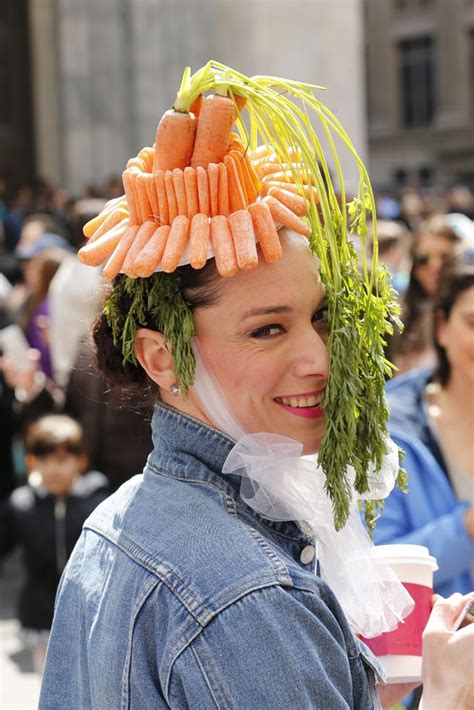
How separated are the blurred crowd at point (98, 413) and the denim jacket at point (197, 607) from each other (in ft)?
1.28

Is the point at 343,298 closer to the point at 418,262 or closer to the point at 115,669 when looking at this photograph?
the point at 115,669

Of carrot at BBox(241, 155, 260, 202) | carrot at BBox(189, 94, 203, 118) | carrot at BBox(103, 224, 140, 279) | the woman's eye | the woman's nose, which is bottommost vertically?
the woman's nose

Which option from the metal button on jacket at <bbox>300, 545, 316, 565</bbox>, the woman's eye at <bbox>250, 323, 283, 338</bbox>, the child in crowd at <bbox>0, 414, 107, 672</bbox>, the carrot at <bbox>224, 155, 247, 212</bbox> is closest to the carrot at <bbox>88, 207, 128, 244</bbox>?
the carrot at <bbox>224, 155, 247, 212</bbox>

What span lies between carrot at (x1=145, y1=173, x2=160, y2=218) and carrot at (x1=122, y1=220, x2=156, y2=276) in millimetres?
22

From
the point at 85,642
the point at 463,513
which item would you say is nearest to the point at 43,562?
the point at 463,513

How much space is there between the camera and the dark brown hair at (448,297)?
3648 mm

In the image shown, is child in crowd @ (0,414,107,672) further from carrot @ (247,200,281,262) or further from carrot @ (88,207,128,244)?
carrot @ (247,200,281,262)

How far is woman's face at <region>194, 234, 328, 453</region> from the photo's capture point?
178 centimetres

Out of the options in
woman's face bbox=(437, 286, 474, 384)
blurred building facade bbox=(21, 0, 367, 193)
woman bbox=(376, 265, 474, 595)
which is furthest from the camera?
blurred building facade bbox=(21, 0, 367, 193)

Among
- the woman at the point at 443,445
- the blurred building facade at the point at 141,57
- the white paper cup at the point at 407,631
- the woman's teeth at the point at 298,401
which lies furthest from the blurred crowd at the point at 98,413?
the blurred building facade at the point at 141,57

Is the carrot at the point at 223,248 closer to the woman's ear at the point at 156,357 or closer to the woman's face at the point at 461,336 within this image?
the woman's ear at the point at 156,357

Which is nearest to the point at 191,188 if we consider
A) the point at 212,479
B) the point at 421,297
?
the point at 212,479

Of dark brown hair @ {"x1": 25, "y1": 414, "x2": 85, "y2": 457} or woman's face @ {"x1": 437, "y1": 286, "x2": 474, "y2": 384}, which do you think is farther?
dark brown hair @ {"x1": 25, "y1": 414, "x2": 85, "y2": 457}

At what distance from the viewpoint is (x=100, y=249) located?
1848 millimetres
